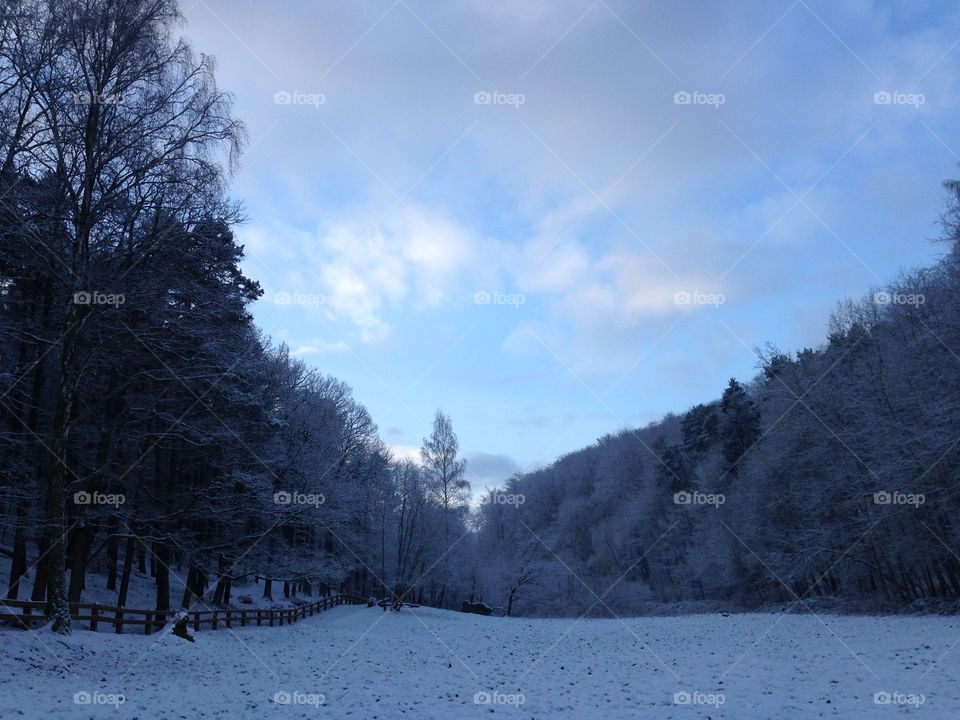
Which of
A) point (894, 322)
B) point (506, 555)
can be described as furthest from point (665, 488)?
point (894, 322)

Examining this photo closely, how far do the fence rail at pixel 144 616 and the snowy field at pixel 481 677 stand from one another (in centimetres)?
75

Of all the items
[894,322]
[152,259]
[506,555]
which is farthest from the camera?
[506,555]

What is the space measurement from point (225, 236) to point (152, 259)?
7820 mm

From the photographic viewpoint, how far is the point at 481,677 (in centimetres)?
1628

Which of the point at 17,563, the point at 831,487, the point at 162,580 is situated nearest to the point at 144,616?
the point at 162,580

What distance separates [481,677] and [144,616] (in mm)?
16127

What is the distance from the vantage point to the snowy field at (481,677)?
1135cm

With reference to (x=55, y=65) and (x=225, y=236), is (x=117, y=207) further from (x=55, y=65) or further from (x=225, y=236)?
(x=225, y=236)

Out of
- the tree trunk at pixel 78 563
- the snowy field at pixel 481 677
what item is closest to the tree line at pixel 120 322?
the tree trunk at pixel 78 563

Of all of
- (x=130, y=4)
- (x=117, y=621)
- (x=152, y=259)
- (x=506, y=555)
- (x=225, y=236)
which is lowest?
(x=506, y=555)

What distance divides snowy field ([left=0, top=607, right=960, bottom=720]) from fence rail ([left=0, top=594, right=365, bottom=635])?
75 centimetres

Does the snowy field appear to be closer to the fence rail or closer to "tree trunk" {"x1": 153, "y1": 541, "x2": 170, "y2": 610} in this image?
the fence rail

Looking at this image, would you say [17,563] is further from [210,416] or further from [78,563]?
A: [210,416]

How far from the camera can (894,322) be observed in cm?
3422
